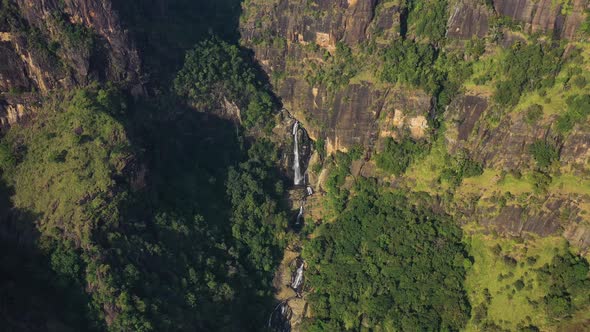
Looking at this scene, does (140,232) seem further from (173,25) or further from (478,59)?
(478,59)

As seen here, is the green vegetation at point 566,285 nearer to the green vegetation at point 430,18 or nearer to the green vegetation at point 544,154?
the green vegetation at point 544,154

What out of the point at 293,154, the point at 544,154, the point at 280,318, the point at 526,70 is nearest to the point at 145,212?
the point at 280,318

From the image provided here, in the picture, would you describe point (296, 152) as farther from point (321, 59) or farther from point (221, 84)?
point (221, 84)

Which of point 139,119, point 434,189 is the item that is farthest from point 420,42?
point 139,119

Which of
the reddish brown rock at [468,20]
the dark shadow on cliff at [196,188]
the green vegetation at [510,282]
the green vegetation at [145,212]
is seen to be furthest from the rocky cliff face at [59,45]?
the green vegetation at [510,282]

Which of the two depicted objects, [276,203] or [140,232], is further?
[276,203]

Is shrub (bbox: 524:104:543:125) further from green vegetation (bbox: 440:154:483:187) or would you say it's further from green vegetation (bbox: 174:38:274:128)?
green vegetation (bbox: 174:38:274:128)
